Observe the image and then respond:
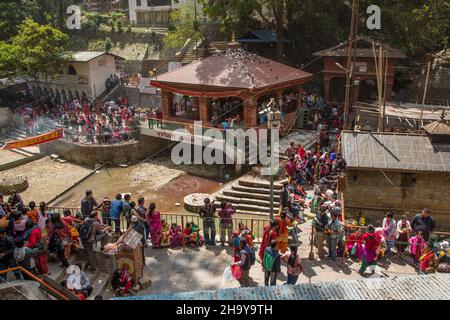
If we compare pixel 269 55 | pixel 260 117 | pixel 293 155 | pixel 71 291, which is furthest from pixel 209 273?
pixel 269 55

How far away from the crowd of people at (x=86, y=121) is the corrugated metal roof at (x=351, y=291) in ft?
64.9

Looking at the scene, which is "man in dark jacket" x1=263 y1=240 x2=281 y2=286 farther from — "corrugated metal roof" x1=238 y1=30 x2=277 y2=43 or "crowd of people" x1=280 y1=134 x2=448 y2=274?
"corrugated metal roof" x1=238 y1=30 x2=277 y2=43

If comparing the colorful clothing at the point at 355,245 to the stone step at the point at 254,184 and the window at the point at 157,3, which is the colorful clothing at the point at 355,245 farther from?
the window at the point at 157,3

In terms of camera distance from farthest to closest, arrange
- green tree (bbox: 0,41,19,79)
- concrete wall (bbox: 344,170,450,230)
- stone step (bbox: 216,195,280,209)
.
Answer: green tree (bbox: 0,41,19,79) → stone step (bbox: 216,195,280,209) → concrete wall (bbox: 344,170,450,230)

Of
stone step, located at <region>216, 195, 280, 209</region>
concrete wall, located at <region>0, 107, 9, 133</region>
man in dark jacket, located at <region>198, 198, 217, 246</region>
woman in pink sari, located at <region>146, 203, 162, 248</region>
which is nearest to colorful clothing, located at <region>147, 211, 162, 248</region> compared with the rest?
woman in pink sari, located at <region>146, 203, 162, 248</region>

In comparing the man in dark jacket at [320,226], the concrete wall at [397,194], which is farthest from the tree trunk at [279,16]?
the man in dark jacket at [320,226]

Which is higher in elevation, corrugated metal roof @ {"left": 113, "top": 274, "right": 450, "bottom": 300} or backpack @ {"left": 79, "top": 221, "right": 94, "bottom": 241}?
corrugated metal roof @ {"left": 113, "top": 274, "right": 450, "bottom": 300}

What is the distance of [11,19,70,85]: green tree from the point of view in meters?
30.1

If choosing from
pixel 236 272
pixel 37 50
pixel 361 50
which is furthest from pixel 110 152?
pixel 236 272

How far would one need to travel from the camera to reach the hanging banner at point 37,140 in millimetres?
24033

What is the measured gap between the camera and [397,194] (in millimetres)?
14859

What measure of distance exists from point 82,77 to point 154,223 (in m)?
24.9

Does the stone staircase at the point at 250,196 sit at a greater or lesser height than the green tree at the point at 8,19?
lesser

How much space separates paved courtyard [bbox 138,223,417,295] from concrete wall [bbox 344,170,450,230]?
355 cm
